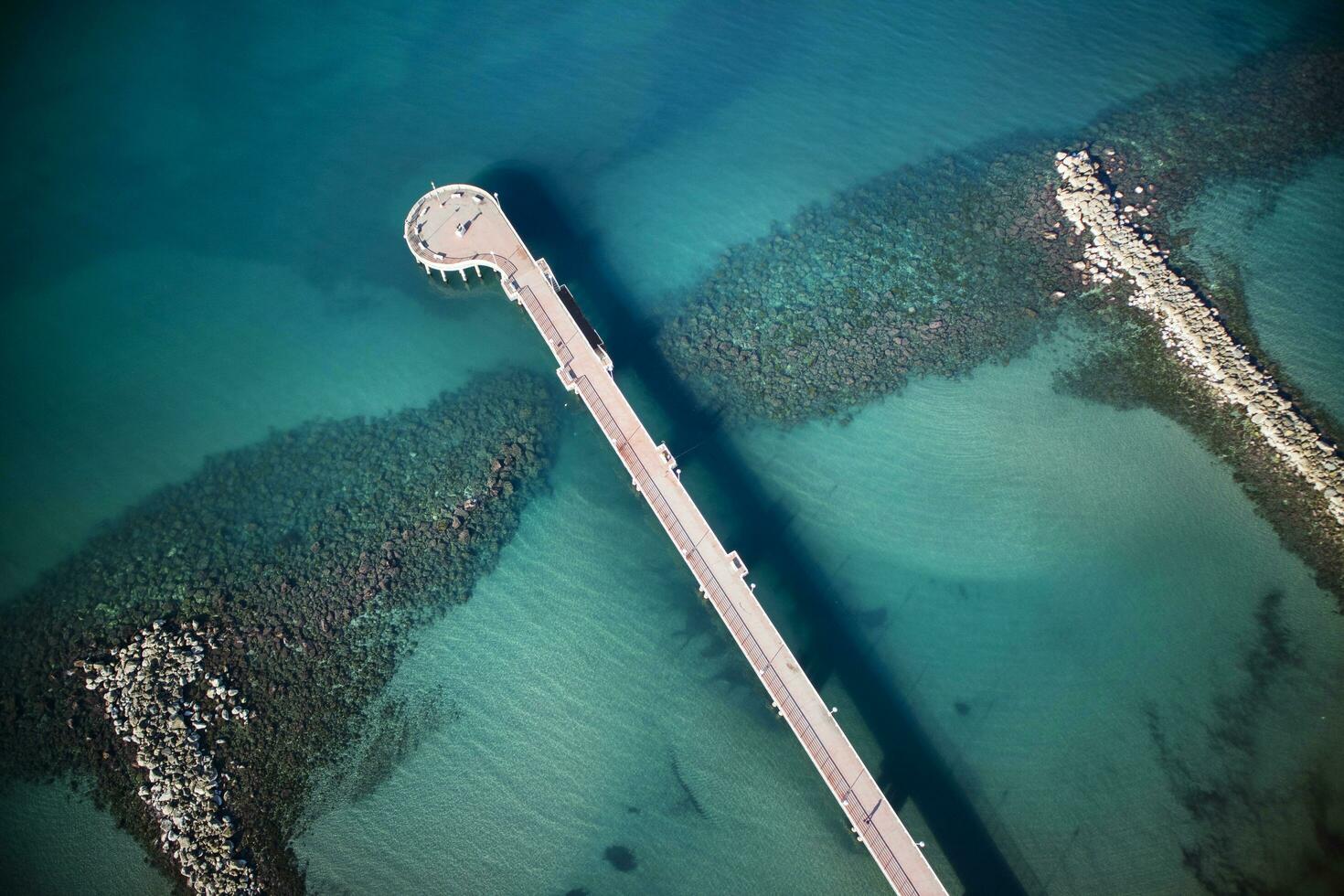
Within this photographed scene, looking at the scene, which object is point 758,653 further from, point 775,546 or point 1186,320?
point 1186,320

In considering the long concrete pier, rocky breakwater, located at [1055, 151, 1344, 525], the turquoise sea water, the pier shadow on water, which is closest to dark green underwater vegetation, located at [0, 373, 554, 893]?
the turquoise sea water

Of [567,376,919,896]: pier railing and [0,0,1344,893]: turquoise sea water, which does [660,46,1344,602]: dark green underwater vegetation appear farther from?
[567,376,919,896]: pier railing

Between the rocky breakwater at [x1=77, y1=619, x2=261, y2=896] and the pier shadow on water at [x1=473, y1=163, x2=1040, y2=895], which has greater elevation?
the pier shadow on water at [x1=473, y1=163, x2=1040, y2=895]

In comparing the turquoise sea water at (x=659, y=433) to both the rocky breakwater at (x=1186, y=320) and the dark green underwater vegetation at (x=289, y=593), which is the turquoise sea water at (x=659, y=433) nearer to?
the dark green underwater vegetation at (x=289, y=593)

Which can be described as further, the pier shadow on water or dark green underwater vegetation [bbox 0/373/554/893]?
dark green underwater vegetation [bbox 0/373/554/893]

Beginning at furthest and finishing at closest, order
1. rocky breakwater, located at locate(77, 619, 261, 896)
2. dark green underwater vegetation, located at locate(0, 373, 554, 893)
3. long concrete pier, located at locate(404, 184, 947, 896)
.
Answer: dark green underwater vegetation, located at locate(0, 373, 554, 893)
rocky breakwater, located at locate(77, 619, 261, 896)
long concrete pier, located at locate(404, 184, 947, 896)

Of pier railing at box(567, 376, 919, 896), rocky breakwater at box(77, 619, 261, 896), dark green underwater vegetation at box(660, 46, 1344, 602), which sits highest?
dark green underwater vegetation at box(660, 46, 1344, 602)

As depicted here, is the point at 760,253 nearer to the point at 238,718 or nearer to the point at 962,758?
the point at 962,758
